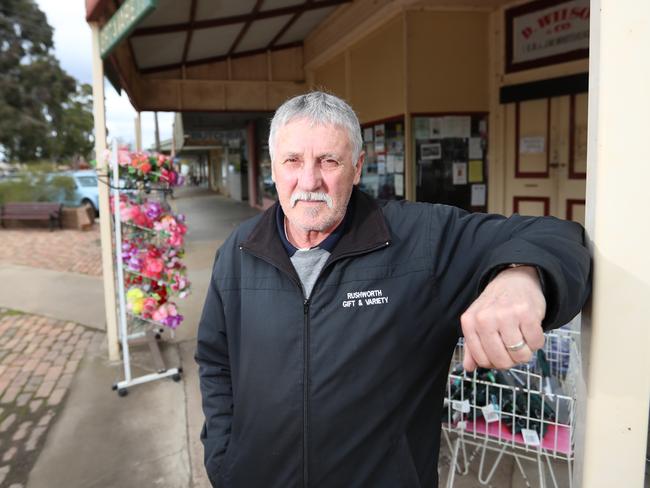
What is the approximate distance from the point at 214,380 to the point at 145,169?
2.82 m

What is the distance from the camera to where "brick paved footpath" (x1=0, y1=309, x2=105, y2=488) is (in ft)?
11.0

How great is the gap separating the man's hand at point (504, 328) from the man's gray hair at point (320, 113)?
0.83 m

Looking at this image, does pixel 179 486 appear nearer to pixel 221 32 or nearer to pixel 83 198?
pixel 221 32

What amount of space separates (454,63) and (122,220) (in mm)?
4861

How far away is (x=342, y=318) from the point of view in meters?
1.46

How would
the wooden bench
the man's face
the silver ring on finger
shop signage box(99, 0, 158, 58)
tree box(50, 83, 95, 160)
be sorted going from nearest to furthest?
the silver ring on finger, the man's face, shop signage box(99, 0, 158, 58), the wooden bench, tree box(50, 83, 95, 160)

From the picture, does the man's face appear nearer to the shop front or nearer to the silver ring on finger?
the silver ring on finger

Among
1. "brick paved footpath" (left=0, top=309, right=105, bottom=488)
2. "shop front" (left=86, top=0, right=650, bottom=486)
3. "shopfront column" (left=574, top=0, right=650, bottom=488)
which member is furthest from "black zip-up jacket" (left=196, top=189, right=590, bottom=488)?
"shop front" (left=86, top=0, right=650, bottom=486)

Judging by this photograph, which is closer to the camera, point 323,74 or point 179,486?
point 179,486

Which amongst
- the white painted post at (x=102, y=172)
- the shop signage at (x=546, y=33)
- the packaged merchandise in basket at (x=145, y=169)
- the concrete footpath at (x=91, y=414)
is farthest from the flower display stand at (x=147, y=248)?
the shop signage at (x=546, y=33)

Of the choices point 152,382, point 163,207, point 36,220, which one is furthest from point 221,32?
point 36,220

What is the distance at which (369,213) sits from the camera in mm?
1593

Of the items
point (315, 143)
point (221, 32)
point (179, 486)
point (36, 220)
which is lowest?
point (179, 486)

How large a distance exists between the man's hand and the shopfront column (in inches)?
5.3
